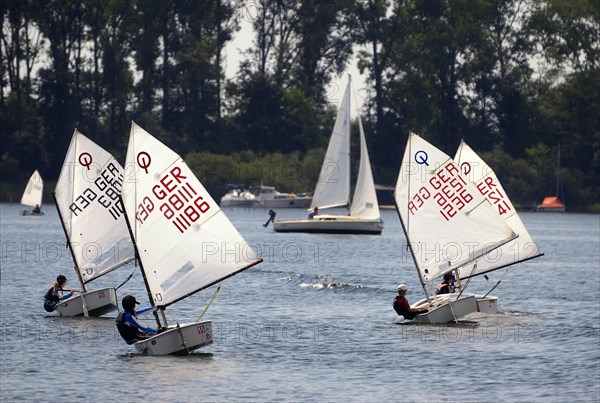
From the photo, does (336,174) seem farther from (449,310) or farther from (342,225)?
(449,310)

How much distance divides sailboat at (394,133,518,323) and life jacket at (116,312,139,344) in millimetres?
12890

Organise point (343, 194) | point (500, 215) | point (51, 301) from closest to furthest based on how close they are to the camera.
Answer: point (51, 301), point (500, 215), point (343, 194)

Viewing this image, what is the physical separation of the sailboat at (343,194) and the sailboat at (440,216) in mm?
43912

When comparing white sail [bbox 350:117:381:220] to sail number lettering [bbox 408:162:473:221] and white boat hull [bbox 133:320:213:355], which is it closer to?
sail number lettering [bbox 408:162:473:221]

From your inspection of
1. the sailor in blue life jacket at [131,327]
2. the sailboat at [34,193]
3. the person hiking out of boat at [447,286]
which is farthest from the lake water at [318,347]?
the sailboat at [34,193]

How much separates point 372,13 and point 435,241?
4446 inches

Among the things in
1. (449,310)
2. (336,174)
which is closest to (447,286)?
(449,310)

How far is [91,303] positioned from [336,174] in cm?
4965

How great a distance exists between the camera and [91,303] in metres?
45.9

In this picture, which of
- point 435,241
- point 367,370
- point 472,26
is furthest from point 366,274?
point 472,26

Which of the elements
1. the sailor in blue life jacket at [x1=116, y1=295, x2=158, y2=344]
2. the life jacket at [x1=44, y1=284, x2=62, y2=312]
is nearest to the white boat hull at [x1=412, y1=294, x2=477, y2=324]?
the sailor in blue life jacket at [x1=116, y1=295, x2=158, y2=344]

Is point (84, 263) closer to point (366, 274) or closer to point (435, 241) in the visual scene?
point (435, 241)

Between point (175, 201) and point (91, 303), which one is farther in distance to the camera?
point (91, 303)

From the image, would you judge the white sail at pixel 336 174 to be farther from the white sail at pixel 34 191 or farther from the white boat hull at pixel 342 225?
the white sail at pixel 34 191
